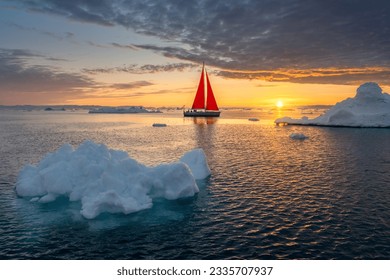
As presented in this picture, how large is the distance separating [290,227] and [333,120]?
3616 inches

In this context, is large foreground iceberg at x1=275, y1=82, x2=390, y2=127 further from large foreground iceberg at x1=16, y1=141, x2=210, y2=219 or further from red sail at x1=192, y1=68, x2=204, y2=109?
large foreground iceberg at x1=16, y1=141, x2=210, y2=219

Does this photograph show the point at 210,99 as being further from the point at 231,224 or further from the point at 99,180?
the point at 231,224

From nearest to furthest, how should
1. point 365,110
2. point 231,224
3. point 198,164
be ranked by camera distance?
1. point 231,224
2. point 198,164
3. point 365,110

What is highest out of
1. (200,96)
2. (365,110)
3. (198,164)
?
(200,96)

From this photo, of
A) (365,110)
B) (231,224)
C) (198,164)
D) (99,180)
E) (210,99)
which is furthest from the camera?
(210,99)

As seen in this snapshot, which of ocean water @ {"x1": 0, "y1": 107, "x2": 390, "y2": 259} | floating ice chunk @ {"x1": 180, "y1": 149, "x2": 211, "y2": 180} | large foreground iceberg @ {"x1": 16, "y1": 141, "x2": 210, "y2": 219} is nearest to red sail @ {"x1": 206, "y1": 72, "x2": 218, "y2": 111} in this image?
floating ice chunk @ {"x1": 180, "y1": 149, "x2": 211, "y2": 180}

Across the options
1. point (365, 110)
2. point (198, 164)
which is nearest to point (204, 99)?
point (365, 110)

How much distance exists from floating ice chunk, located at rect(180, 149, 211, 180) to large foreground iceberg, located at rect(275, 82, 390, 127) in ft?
265

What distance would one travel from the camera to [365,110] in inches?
3789

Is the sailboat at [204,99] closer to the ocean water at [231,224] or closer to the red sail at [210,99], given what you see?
the red sail at [210,99]

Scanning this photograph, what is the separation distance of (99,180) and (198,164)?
11252 millimetres

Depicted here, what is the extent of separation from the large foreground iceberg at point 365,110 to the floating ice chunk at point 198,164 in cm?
8089

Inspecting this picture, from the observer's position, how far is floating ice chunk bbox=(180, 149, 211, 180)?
2896cm

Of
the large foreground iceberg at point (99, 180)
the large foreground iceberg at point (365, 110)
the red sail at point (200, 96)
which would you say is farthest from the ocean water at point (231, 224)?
the red sail at point (200, 96)
